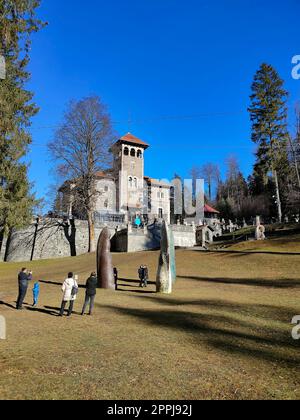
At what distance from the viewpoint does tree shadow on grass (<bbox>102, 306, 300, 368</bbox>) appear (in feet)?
22.3

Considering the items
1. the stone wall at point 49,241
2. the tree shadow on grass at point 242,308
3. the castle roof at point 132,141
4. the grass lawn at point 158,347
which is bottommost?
the grass lawn at point 158,347

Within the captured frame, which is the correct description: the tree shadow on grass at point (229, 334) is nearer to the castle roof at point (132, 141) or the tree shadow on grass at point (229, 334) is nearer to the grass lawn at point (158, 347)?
the grass lawn at point (158, 347)

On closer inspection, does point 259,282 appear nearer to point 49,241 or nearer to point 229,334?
point 229,334

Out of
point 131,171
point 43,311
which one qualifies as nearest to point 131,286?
point 43,311

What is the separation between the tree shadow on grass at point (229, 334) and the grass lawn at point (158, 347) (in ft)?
0.08

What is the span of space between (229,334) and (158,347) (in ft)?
7.15

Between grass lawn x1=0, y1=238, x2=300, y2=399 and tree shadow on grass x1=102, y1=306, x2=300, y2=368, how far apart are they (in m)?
0.02

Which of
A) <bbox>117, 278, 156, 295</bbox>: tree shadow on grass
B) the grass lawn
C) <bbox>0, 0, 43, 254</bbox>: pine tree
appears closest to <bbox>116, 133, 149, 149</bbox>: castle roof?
<bbox>0, 0, 43, 254</bbox>: pine tree

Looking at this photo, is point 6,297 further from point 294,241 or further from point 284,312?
point 294,241

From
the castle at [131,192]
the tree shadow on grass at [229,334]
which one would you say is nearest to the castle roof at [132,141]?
the castle at [131,192]

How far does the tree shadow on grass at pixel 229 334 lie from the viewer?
6.81 m

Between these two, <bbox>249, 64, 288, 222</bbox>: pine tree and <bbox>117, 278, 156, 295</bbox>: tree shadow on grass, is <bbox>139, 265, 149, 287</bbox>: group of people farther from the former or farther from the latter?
<bbox>249, 64, 288, 222</bbox>: pine tree

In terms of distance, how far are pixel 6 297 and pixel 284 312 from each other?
12.6m

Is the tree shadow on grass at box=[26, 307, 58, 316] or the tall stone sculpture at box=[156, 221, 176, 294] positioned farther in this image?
the tall stone sculpture at box=[156, 221, 176, 294]
